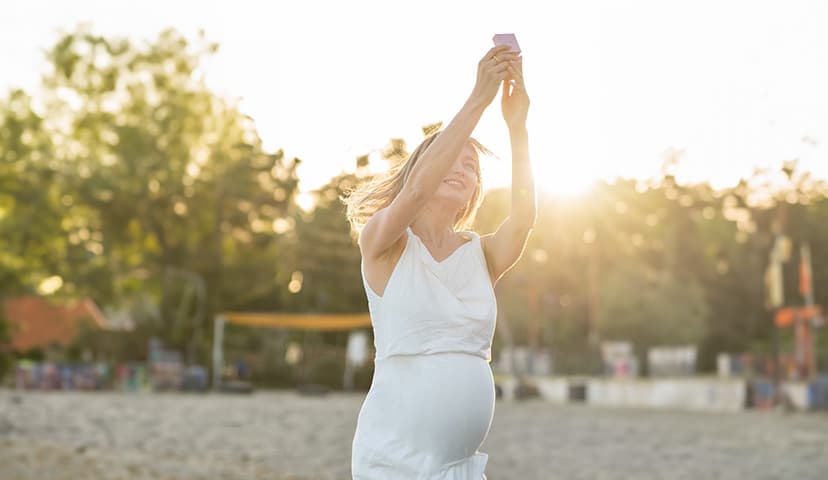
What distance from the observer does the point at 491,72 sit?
262cm

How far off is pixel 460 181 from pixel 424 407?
21.6 inches

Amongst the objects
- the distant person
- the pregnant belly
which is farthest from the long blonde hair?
the pregnant belly

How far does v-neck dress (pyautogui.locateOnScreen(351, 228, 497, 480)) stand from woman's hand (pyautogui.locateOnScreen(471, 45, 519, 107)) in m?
0.38

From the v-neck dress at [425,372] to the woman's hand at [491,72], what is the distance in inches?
14.9

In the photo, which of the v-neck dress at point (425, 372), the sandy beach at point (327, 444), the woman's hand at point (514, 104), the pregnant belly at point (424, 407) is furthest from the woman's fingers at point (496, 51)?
the sandy beach at point (327, 444)

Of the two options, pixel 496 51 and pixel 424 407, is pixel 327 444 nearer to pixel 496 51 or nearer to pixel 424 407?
pixel 424 407

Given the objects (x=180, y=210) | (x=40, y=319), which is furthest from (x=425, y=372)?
(x=40, y=319)

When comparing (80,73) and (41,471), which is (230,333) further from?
(41,471)

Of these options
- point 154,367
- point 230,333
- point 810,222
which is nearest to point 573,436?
point 154,367

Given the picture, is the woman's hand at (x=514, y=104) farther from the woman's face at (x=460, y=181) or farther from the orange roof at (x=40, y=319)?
the orange roof at (x=40, y=319)

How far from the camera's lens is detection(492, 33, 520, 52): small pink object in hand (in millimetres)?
2682

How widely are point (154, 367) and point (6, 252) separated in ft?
45.5

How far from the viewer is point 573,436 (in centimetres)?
1802

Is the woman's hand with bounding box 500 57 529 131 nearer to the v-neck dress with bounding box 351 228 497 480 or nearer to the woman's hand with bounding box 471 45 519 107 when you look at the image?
the woman's hand with bounding box 471 45 519 107
